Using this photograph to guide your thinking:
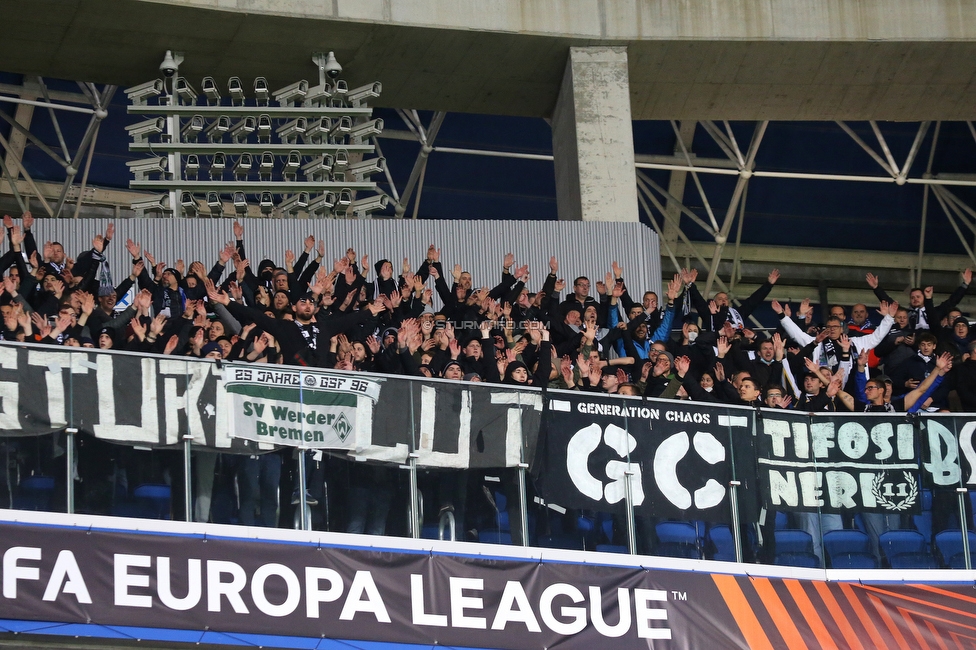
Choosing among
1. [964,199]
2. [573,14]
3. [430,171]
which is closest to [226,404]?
[573,14]

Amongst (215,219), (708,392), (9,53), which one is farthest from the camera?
(9,53)

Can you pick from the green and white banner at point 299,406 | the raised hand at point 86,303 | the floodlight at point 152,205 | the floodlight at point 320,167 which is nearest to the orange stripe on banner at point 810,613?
the green and white banner at point 299,406

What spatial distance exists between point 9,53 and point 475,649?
1240 centimetres

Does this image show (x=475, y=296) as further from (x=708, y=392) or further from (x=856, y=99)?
(x=856, y=99)

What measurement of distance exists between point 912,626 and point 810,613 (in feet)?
3.41

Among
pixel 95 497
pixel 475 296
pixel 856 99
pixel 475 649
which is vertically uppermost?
pixel 856 99

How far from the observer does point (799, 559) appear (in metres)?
14.6

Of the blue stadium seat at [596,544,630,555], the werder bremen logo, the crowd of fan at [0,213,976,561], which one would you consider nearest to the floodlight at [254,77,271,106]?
the crowd of fan at [0,213,976,561]

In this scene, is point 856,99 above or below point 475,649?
above

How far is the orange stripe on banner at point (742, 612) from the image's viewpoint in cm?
1427

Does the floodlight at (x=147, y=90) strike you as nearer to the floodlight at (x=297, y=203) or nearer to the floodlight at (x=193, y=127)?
the floodlight at (x=193, y=127)

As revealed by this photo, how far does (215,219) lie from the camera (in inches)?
786

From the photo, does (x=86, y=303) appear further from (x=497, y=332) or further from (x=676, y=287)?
(x=676, y=287)

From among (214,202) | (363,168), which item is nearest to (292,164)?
(363,168)
